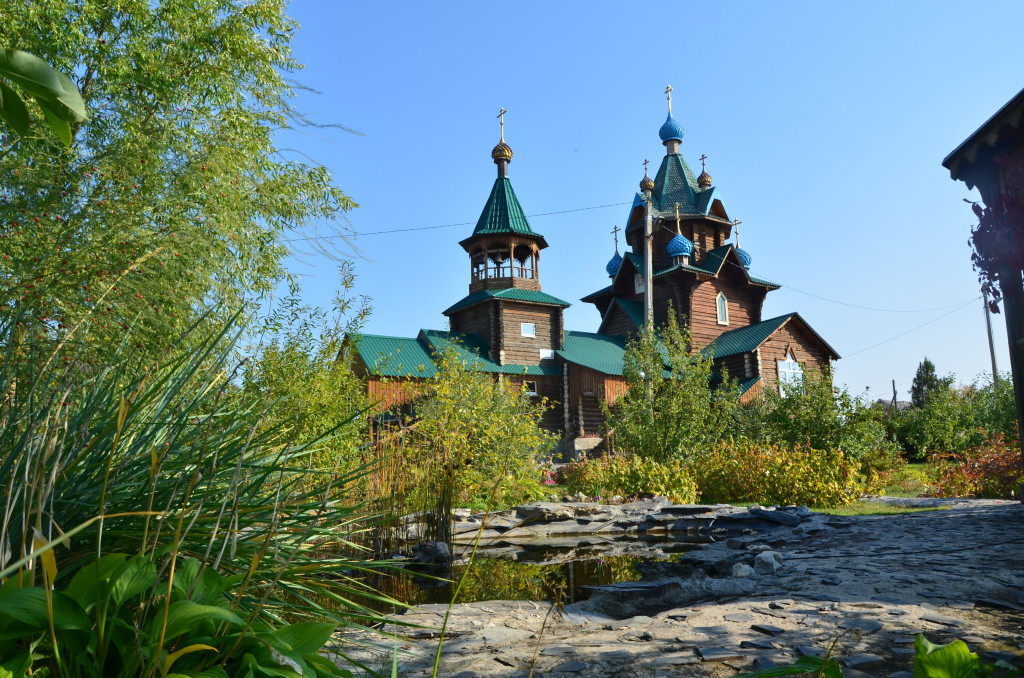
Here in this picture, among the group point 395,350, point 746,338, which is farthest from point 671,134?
point 395,350

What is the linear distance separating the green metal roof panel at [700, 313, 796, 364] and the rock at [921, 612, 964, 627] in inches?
834

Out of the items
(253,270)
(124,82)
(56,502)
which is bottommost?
(56,502)

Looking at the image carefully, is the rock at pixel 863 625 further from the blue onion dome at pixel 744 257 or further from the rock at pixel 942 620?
the blue onion dome at pixel 744 257

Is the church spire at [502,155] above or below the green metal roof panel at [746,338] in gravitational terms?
above

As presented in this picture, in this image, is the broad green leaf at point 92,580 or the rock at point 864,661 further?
the rock at point 864,661

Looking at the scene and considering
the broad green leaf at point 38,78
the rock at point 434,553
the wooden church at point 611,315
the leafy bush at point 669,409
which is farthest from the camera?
the wooden church at point 611,315

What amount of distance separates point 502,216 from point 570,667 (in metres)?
21.6

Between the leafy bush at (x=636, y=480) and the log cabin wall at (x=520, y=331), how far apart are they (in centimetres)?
1060

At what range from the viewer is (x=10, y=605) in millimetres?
1157

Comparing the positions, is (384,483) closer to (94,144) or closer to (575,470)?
(94,144)

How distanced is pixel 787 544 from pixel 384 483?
13.3 ft

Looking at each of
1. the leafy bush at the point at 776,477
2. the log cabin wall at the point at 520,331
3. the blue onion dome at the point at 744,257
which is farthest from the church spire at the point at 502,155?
the leafy bush at the point at 776,477

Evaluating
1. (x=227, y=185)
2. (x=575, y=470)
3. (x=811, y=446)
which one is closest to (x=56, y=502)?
(x=227, y=185)

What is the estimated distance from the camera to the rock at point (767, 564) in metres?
5.30
